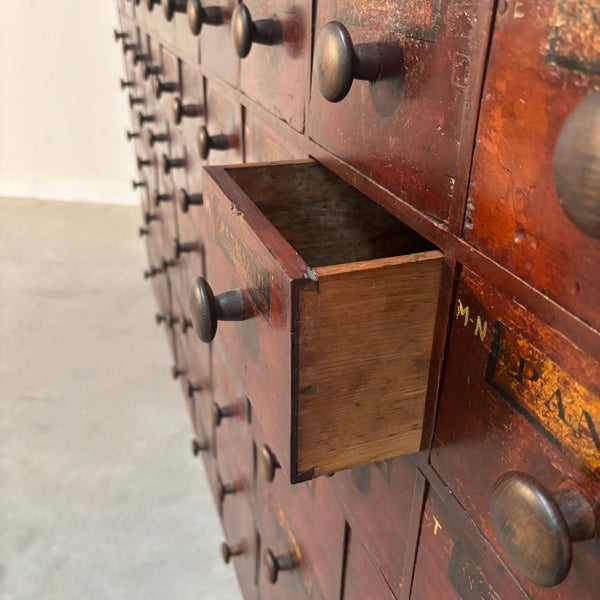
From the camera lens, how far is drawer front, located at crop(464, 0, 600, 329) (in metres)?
0.29

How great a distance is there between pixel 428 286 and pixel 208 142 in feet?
2.16

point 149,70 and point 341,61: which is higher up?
point 341,61

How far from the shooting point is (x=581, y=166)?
25 cm

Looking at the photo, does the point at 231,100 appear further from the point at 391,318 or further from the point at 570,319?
the point at 570,319

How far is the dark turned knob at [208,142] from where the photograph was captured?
3.27ft

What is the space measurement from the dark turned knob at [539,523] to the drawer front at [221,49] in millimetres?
731

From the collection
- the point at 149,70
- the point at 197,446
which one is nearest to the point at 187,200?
the point at 149,70

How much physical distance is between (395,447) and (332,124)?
0.29m

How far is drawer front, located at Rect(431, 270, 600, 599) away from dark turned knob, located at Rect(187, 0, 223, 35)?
24.7 inches

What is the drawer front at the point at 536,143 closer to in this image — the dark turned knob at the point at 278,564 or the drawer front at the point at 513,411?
the drawer front at the point at 513,411

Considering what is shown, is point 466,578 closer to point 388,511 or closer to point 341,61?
point 388,511

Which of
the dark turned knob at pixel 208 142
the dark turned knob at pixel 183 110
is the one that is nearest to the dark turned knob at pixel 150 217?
the dark turned knob at pixel 183 110

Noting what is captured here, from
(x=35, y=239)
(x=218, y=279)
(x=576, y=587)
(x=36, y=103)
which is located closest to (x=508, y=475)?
(x=576, y=587)

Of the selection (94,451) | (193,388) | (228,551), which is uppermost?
(193,388)
